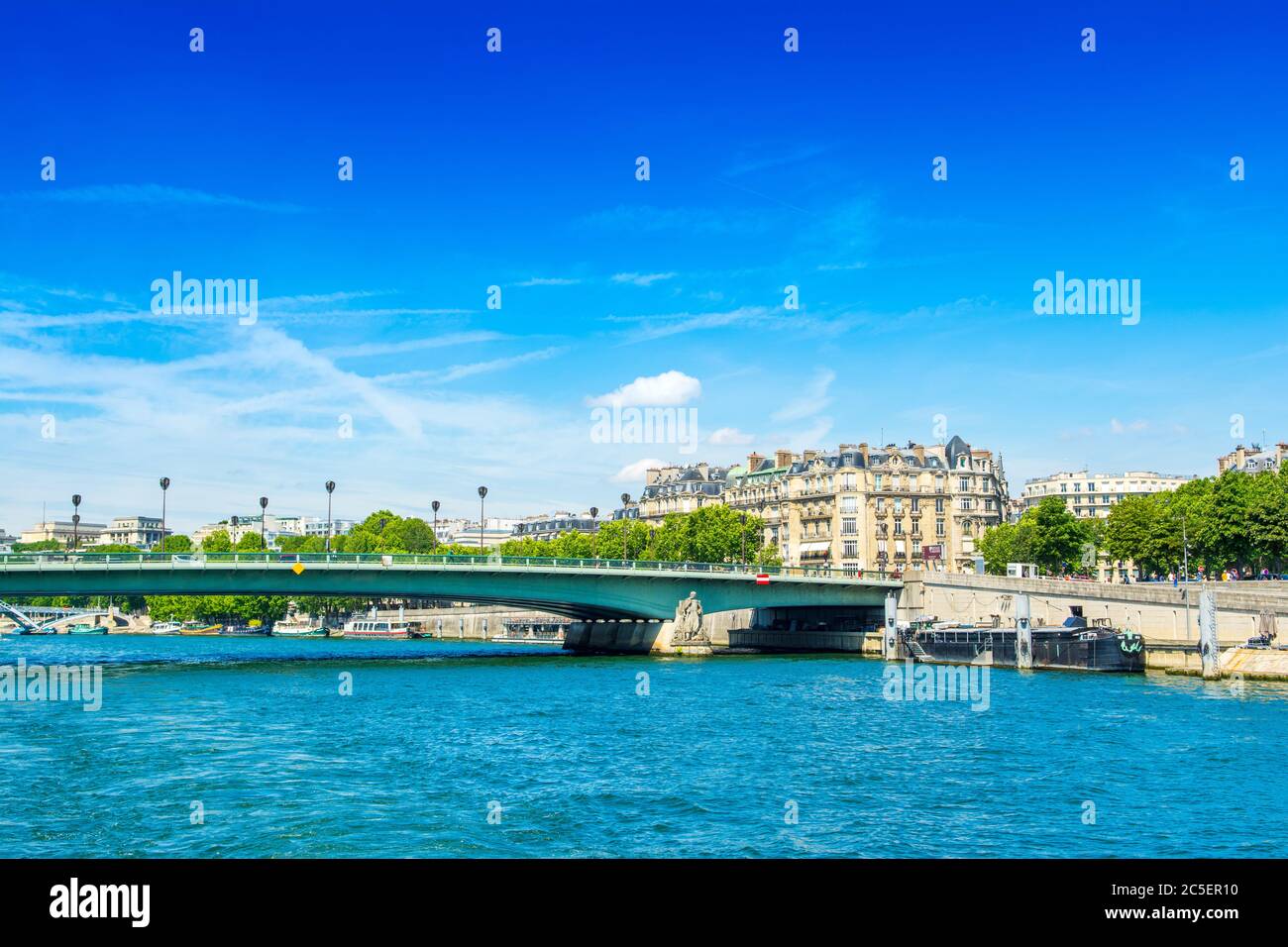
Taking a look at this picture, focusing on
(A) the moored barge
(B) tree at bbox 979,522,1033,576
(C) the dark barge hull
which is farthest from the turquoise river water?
(B) tree at bbox 979,522,1033,576

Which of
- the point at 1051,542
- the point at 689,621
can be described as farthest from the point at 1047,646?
the point at 1051,542

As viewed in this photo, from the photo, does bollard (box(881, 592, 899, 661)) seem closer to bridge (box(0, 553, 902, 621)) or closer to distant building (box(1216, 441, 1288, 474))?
bridge (box(0, 553, 902, 621))

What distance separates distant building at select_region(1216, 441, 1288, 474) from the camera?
5856 inches

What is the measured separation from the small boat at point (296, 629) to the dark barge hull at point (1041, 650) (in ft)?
346

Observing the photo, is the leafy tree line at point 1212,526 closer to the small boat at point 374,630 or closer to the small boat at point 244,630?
the small boat at point 374,630

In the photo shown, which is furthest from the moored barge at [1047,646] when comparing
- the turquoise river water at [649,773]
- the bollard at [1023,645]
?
the turquoise river water at [649,773]

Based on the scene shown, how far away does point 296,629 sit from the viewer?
17162 centimetres

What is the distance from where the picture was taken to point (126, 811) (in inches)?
1062

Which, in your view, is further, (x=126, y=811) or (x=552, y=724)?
(x=552, y=724)

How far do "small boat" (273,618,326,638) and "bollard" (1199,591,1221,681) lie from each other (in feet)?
413

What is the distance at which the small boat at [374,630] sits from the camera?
509ft
